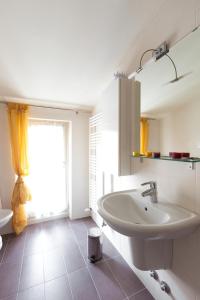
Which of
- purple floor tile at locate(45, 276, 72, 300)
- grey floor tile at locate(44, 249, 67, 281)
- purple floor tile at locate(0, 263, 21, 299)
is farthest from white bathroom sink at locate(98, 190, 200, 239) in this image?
purple floor tile at locate(0, 263, 21, 299)

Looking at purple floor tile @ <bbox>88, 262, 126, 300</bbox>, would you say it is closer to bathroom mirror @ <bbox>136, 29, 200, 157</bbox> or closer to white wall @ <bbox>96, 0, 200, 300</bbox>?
white wall @ <bbox>96, 0, 200, 300</bbox>

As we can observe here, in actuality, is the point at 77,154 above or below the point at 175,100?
below

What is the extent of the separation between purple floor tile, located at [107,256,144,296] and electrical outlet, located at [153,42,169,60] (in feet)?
6.55

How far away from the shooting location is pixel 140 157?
4.15 ft

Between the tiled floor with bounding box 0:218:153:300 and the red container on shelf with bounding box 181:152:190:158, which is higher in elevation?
the red container on shelf with bounding box 181:152:190:158

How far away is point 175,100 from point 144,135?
1.25 ft

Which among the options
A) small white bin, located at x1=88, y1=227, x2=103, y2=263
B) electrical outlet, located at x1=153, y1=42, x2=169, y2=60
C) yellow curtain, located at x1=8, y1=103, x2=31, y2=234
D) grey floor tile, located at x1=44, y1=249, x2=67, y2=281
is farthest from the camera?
yellow curtain, located at x1=8, y1=103, x2=31, y2=234

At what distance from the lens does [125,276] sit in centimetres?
144

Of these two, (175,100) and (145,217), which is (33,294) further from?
(175,100)

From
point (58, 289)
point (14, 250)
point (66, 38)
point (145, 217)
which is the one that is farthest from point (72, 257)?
point (66, 38)

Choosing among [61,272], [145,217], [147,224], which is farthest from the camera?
[61,272]

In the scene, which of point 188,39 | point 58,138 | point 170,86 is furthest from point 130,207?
point 58,138

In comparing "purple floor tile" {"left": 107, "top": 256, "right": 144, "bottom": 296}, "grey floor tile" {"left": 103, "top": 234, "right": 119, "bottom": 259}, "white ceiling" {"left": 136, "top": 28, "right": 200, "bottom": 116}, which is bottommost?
"purple floor tile" {"left": 107, "top": 256, "right": 144, "bottom": 296}

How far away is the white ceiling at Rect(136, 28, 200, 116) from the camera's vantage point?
87 cm
